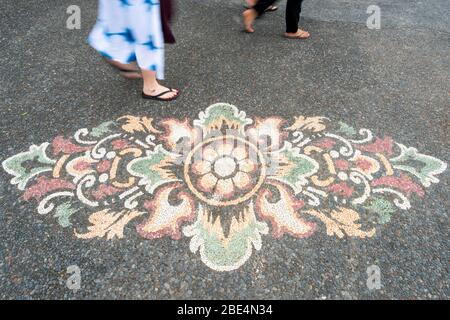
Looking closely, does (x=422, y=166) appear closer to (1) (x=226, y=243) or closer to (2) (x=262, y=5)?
(1) (x=226, y=243)

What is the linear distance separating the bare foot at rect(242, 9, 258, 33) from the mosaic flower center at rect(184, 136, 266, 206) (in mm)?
1237

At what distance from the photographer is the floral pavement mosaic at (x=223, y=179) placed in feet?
4.67

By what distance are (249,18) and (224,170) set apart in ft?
4.85

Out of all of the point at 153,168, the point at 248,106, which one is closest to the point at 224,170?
the point at 153,168

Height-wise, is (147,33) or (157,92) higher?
(147,33)

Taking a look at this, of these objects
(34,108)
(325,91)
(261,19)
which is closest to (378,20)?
(261,19)

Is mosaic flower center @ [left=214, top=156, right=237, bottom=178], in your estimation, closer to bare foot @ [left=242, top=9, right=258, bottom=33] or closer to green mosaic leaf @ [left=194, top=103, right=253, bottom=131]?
green mosaic leaf @ [left=194, top=103, right=253, bottom=131]

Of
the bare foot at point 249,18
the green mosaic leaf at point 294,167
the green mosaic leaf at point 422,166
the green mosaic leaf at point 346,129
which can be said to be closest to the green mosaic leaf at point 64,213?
the green mosaic leaf at point 294,167

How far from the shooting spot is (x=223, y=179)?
160cm

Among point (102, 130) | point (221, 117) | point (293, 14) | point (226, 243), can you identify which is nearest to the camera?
point (226, 243)

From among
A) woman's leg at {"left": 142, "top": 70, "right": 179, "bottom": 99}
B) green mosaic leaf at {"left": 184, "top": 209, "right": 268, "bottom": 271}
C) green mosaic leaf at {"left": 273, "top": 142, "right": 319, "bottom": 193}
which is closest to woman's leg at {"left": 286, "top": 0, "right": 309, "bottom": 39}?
Answer: woman's leg at {"left": 142, "top": 70, "right": 179, "bottom": 99}
